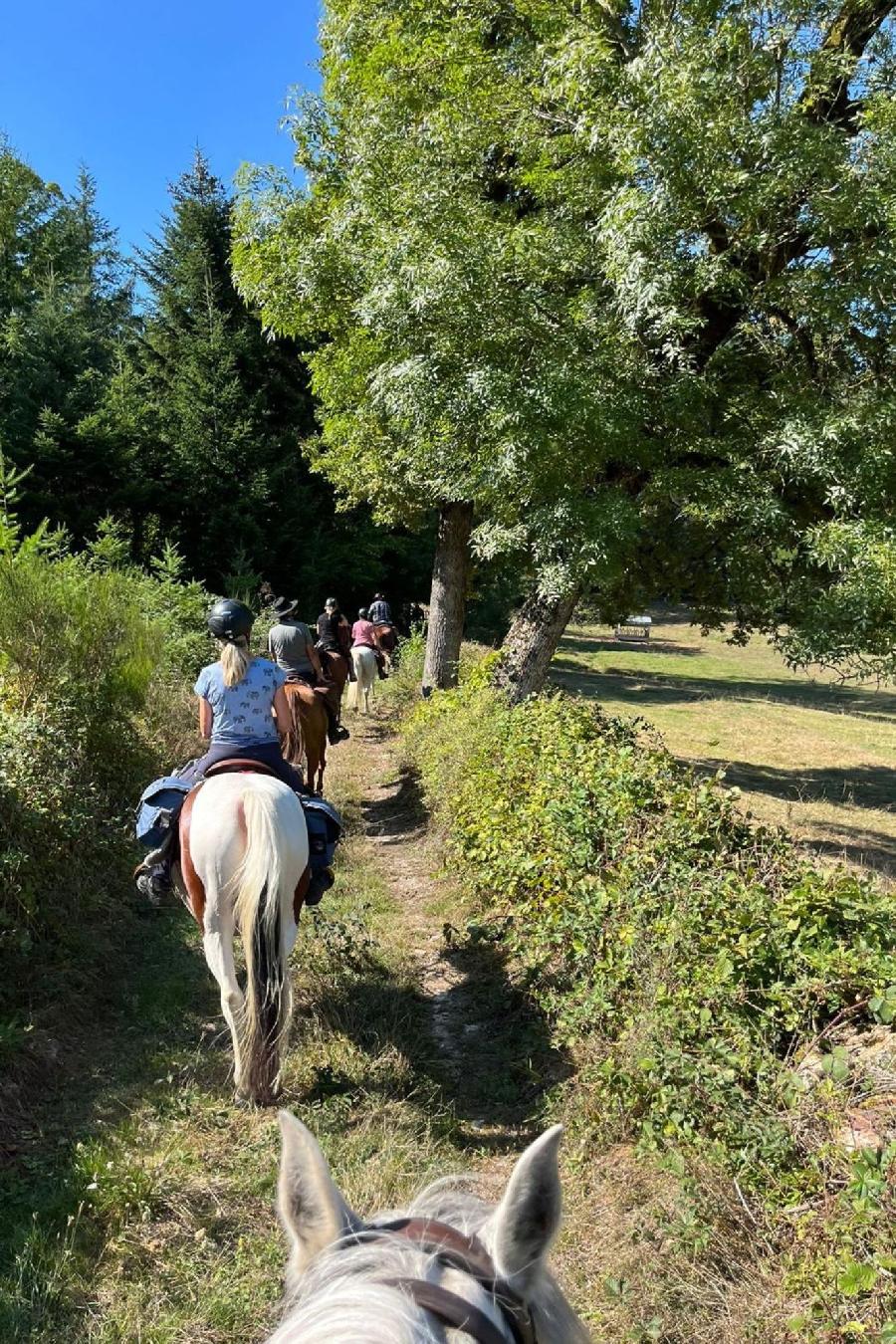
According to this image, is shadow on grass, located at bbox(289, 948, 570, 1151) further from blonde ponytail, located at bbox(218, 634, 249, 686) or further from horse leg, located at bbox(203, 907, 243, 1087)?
blonde ponytail, located at bbox(218, 634, 249, 686)

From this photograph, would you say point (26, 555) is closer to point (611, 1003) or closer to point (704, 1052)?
point (611, 1003)

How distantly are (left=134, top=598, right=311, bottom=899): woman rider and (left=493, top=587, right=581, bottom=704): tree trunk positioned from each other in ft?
16.7

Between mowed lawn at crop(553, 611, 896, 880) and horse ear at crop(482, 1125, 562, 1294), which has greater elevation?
horse ear at crop(482, 1125, 562, 1294)

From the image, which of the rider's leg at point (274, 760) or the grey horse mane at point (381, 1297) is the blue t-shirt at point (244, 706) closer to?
the rider's leg at point (274, 760)

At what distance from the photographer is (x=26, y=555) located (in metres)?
6.38

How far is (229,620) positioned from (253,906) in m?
1.62

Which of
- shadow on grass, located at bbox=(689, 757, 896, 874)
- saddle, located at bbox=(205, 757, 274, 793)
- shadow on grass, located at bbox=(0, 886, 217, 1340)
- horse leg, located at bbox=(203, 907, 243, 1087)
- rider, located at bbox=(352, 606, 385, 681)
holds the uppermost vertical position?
rider, located at bbox=(352, 606, 385, 681)

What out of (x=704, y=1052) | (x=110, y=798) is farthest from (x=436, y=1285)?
(x=110, y=798)

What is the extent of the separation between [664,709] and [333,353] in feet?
40.2

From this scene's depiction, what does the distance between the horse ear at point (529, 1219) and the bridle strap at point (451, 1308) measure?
13 cm

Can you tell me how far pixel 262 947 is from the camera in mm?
3713

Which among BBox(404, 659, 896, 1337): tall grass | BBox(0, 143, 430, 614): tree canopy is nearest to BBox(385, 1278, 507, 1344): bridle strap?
BBox(404, 659, 896, 1337): tall grass

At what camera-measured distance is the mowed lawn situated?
1022cm

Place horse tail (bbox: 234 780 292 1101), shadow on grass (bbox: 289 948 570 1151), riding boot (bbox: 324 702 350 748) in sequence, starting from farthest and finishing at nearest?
riding boot (bbox: 324 702 350 748), shadow on grass (bbox: 289 948 570 1151), horse tail (bbox: 234 780 292 1101)
